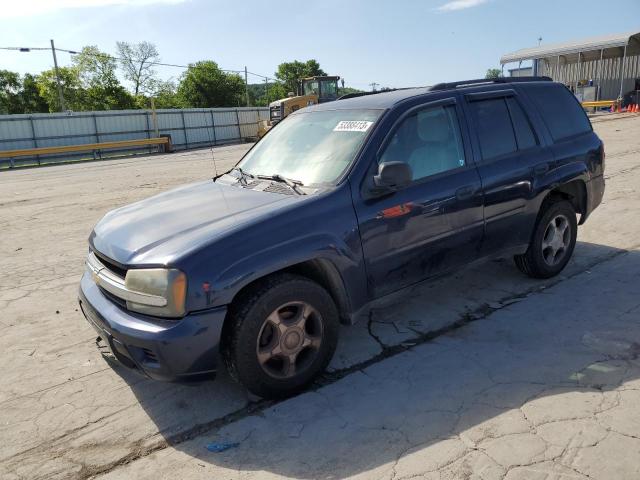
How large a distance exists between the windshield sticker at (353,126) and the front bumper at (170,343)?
1.65 metres

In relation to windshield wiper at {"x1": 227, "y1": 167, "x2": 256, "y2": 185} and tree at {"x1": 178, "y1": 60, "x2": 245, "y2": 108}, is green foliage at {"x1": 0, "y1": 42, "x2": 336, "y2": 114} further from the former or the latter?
windshield wiper at {"x1": 227, "y1": 167, "x2": 256, "y2": 185}

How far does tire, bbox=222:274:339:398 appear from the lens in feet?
9.30

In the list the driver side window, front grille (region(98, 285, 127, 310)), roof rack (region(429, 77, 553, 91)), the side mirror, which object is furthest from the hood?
roof rack (region(429, 77, 553, 91))

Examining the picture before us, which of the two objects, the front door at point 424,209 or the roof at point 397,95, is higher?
the roof at point 397,95

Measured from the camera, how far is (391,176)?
3193 mm

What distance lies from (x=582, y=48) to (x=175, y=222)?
3701 cm

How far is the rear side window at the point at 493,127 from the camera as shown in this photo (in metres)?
4.04

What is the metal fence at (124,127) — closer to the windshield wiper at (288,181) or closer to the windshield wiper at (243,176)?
the windshield wiper at (243,176)

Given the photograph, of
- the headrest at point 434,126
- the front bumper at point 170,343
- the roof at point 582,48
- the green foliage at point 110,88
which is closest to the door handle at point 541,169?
the headrest at point 434,126

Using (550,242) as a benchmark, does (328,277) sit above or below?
above

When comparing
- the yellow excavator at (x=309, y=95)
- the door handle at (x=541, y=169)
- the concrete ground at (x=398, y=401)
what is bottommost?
the concrete ground at (x=398, y=401)

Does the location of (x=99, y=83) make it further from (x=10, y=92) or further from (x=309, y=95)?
(x=309, y=95)

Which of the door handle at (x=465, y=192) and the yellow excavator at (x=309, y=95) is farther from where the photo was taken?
the yellow excavator at (x=309, y=95)

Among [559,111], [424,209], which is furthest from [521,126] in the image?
[424,209]
